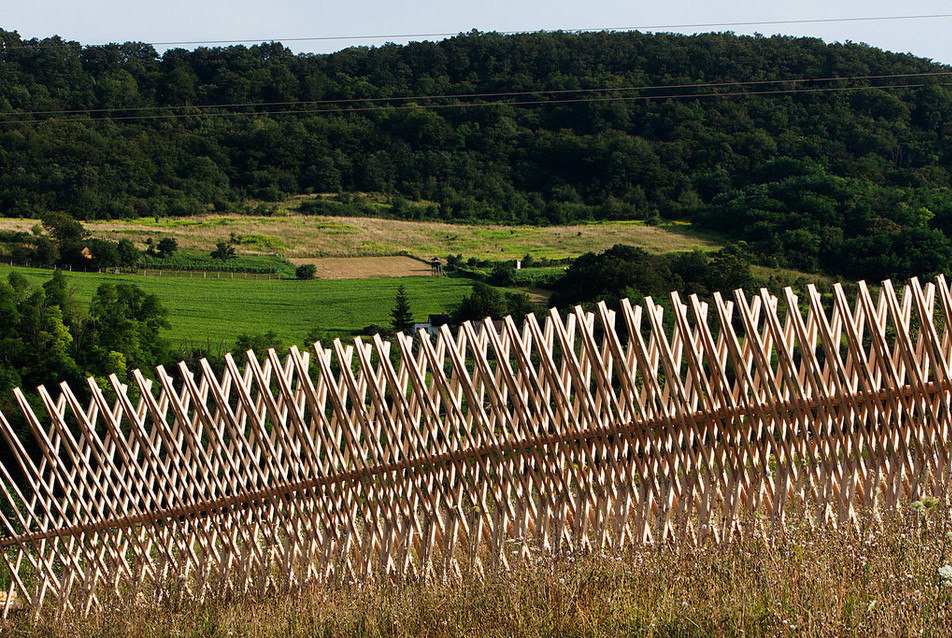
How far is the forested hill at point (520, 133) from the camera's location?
212 ft

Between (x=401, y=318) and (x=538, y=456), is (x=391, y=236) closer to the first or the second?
(x=401, y=318)

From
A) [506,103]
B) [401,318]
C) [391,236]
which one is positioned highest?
[506,103]

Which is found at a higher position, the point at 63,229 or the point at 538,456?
the point at 538,456

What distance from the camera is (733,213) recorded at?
210ft

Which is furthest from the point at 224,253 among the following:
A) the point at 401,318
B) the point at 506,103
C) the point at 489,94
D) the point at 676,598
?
the point at 676,598

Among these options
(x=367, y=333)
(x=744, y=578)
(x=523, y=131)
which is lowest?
(x=367, y=333)

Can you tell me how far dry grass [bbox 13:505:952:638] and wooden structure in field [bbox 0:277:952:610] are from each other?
299 millimetres

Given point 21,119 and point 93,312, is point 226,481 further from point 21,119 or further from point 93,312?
point 21,119

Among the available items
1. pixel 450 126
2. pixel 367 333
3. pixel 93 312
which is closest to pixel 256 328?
pixel 367 333

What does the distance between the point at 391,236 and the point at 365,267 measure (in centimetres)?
932

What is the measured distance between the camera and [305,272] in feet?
171

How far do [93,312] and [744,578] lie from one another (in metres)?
30.7

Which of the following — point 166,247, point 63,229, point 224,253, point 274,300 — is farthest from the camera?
point 224,253

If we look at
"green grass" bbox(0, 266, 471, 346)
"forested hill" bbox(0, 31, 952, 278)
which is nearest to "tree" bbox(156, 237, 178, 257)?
"green grass" bbox(0, 266, 471, 346)
